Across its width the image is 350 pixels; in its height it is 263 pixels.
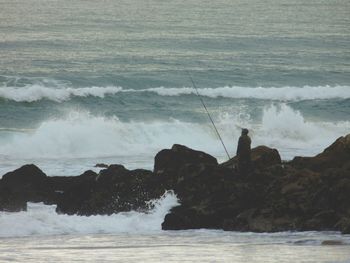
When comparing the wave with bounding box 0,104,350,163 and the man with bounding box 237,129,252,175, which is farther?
the wave with bounding box 0,104,350,163

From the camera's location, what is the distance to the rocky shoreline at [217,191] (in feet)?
50.3

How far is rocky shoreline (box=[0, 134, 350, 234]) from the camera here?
15.3m

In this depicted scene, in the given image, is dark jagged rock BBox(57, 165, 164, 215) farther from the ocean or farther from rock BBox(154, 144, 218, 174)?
rock BBox(154, 144, 218, 174)

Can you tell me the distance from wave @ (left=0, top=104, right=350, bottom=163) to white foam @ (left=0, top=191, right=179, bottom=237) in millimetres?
7472

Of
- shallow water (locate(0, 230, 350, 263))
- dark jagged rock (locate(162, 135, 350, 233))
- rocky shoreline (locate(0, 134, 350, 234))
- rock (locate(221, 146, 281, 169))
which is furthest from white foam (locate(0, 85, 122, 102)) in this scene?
shallow water (locate(0, 230, 350, 263))

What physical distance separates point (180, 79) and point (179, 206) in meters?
20.5

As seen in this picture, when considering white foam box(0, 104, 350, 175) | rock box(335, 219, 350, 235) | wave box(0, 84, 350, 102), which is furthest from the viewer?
wave box(0, 84, 350, 102)

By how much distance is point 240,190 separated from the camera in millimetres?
15953

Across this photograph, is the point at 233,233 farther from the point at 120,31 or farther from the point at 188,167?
the point at 120,31

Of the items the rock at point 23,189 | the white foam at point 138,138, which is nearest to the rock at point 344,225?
→ the rock at point 23,189

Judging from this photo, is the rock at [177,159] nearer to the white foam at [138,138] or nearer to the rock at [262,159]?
the rock at [262,159]

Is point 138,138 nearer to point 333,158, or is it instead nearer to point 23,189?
point 23,189

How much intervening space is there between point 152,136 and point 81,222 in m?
12.0

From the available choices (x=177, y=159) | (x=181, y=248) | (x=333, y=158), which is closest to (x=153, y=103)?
(x=177, y=159)
